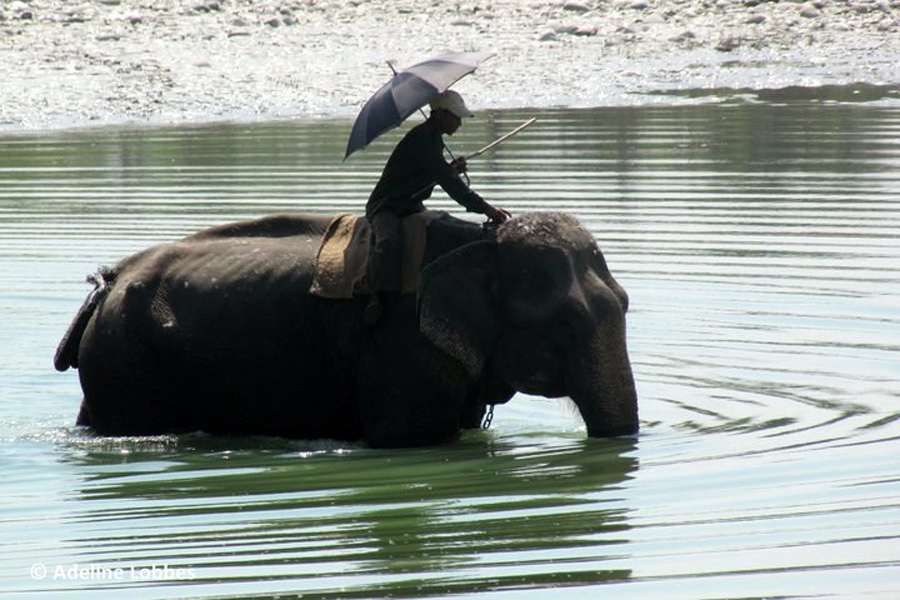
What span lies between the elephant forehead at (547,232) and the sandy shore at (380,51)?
17809 mm

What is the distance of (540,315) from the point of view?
10.1 meters

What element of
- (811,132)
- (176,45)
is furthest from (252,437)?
(176,45)

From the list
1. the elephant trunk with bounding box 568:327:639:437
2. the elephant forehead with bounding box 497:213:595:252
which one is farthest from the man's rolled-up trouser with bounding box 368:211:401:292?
the elephant trunk with bounding box 568:327:639:437

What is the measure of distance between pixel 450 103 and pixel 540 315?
121cm

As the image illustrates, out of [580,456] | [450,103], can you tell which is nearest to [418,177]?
[450,103]

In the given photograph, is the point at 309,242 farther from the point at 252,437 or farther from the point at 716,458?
the point at 716,458

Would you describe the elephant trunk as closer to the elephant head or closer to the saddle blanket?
the elephant head

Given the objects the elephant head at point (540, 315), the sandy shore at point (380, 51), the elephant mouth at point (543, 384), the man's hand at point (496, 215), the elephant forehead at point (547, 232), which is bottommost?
the sandy shore at point (380, 51)

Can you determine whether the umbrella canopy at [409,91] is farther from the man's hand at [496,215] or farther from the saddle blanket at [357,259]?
the man's hand at [496,215]

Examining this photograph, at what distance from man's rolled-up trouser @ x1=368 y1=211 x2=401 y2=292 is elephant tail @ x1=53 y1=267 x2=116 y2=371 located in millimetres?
1646

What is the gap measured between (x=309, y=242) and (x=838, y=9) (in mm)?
23814

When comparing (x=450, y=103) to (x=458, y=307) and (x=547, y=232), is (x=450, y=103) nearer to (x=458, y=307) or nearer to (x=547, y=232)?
(x=547, y=232)

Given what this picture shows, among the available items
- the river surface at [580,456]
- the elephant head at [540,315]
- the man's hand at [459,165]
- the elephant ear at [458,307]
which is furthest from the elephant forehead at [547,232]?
the river surface at [580,456]

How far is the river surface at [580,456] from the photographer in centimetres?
778
